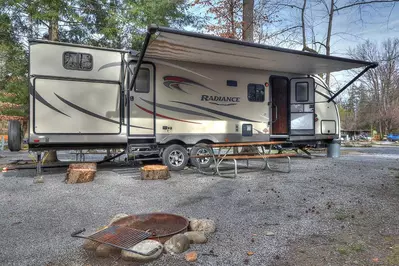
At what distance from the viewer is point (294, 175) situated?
696cm

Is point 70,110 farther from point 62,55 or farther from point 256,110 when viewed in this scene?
point 256,110

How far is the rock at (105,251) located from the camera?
281cm

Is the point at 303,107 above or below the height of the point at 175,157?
above

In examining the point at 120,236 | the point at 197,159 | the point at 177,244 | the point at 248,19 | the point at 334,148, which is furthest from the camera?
the point at 248,19

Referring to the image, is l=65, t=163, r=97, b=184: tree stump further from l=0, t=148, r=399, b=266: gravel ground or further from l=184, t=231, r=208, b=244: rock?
l=184, t=231, r=208, b=244: rock

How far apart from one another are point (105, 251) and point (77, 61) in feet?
17.2

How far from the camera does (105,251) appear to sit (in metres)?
2.81

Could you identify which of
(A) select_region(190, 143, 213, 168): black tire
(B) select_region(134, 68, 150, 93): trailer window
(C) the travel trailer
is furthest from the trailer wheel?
(B) select_region(134, 68, 150, 93): trailer window

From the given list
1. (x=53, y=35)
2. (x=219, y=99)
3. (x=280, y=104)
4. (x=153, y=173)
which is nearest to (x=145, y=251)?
(x=153, y=173)

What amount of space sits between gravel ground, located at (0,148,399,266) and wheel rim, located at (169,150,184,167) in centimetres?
80

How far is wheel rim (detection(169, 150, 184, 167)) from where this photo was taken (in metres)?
7.93

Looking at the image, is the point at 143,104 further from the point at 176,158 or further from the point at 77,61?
the point at 77,61

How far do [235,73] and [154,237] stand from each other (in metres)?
6.48

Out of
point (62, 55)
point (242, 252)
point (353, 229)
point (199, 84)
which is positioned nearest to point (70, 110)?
point (62, 55)
